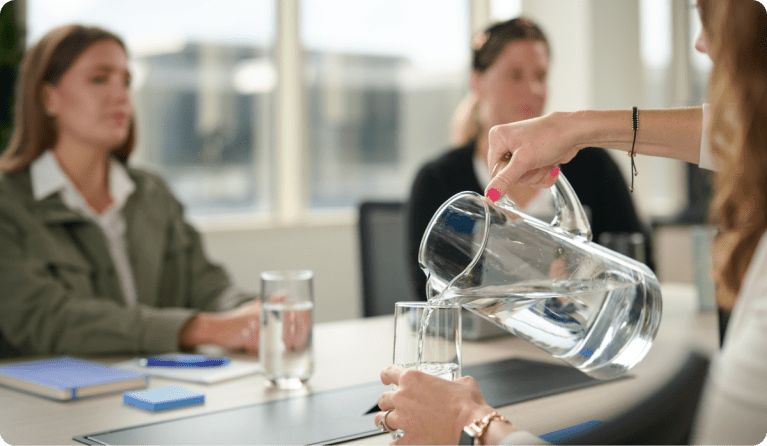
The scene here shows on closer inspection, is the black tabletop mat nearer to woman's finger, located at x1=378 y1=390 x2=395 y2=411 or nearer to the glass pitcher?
woman's finger, located at x1=378 y1=390 x2=395 y2=411

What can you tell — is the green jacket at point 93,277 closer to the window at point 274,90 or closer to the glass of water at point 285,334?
the glass of water at point 285,334

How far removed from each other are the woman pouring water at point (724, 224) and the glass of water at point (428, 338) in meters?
0.03

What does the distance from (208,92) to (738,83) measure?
293 centimetres

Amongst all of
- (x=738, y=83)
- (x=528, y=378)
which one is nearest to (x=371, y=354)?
(x=528, y=378)

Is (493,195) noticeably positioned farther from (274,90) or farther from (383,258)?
(274,90)

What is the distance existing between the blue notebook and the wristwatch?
39 centimetres

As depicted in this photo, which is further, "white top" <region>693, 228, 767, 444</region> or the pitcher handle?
the pitcher handle

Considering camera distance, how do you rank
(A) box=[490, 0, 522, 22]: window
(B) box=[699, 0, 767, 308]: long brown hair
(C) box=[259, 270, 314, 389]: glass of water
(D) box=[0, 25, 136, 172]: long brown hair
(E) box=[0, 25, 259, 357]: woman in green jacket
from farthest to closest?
1. (A) box=[490, 0, 522, 22]: window
2. (D) box=[0, 25, 136, 172]: long brown hair
3. (E) box=[0, 25, 259, 357]: woman in green jacket
4. (C) box=[259, 270, 314, 389]: glass of water
5. (B) box=[699, 0, 767, 308]: long brown hair

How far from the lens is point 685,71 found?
4516 millimetres

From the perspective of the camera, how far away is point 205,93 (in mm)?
3299

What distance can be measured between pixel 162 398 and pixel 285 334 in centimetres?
20

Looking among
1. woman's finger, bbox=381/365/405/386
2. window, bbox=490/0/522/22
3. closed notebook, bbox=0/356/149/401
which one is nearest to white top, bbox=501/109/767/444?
woman's finger, bbox=381/365/405/386

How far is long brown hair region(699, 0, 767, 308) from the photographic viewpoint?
2.11ft

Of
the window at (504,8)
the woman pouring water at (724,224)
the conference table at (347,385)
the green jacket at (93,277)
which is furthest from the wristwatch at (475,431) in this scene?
the window at (504,8)
